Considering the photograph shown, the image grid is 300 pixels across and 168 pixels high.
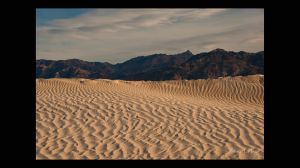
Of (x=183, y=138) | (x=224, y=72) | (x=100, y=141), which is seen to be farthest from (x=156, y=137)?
(x=224, y=72)

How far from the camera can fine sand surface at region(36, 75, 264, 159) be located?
680 cm

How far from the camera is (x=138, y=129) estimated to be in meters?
8.49

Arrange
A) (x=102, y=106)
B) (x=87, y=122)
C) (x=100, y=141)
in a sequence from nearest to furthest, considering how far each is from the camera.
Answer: (x=100, y=141) < (x=87, y=122) < (x=102, y=106)

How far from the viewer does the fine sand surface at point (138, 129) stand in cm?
680
